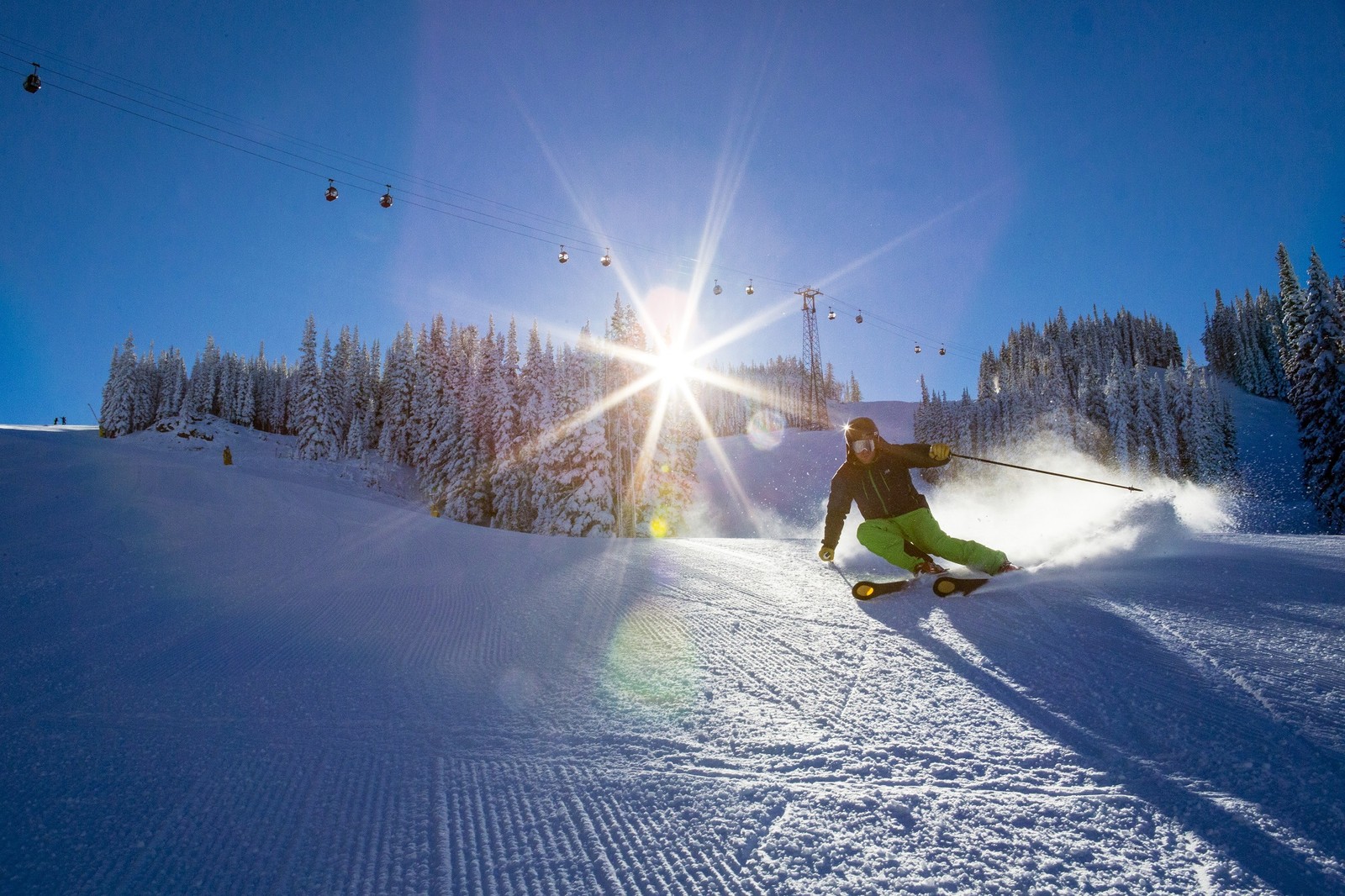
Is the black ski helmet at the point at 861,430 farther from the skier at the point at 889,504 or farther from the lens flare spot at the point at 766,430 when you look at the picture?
the lens flare spot at the point at 766,430

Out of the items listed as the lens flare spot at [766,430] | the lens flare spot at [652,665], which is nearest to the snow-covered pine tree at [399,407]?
the lens flare spot at [766,430]

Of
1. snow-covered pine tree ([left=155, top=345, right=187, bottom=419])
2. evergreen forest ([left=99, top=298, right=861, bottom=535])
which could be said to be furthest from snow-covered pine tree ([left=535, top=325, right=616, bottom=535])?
snow-covered pine tree ([left=155, top=345, right=187, bottom=419])

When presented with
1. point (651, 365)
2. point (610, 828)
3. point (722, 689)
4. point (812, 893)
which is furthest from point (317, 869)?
point (651, 365)

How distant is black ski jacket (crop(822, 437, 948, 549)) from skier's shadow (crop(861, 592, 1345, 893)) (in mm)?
2226

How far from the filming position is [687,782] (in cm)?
198

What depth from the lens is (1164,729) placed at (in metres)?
2.17

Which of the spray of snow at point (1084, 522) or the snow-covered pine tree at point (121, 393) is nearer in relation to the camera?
the spray of snow at point (1084, 522)

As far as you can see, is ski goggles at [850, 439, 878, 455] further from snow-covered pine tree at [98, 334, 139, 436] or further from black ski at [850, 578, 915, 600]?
snow-covered pine tree at [98, 334, 139, 436]

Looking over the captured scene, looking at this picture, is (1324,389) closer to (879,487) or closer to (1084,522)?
(1084,522)

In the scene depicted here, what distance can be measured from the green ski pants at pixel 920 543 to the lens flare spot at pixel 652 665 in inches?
104

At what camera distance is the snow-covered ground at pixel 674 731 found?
1.55 metres

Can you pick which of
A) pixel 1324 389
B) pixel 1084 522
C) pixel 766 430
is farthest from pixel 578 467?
pixel 766 430

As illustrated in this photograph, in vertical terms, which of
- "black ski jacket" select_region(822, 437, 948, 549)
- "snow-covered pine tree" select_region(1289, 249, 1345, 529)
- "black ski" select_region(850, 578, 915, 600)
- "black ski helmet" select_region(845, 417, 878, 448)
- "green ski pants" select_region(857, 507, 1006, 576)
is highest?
"snow-covered pine tree" select_region(1289, 249, 1345, 529)

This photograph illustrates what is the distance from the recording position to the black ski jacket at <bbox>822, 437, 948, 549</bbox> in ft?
→ 19.0
